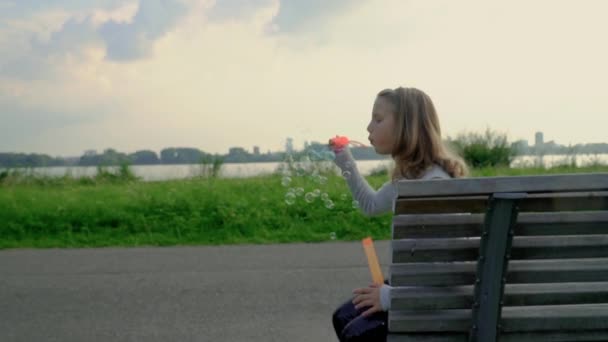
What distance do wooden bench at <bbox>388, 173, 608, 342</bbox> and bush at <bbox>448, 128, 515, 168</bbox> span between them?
14365mm

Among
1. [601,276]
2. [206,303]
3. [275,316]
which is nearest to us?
[601,276]

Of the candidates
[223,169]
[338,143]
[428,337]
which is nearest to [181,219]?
[223,169]

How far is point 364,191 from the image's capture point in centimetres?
329

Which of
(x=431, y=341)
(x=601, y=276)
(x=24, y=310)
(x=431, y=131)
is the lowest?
(x=24, y=310)

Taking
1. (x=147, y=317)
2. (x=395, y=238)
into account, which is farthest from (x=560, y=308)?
(x=147, y=317)

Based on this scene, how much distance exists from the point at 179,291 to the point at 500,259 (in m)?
4.36

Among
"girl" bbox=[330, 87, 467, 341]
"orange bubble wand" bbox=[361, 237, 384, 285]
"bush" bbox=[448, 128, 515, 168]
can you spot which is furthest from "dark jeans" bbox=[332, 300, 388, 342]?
"bush" bbox=[448, 128, 515, 168]

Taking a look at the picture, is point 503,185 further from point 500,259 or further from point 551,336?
A: point 551,336

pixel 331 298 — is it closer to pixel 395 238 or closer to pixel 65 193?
pixel 395 238

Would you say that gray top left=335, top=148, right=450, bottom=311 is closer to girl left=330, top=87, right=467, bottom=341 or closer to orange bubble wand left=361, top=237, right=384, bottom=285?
girl left=330, top=87, right=467, bottom=341

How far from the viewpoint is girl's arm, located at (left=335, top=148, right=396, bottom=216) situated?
3.24 m

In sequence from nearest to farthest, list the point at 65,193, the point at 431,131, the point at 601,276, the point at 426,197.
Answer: the point at 426,197, the point at 601,276, the point at 431,131, the point at 65,193

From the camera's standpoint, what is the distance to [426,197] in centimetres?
253

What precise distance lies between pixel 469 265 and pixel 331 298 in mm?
3684
